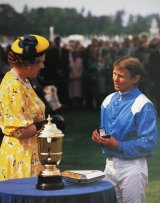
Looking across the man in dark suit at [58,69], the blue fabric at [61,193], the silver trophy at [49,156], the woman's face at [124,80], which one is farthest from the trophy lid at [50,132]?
the man in dark suit at [58,69]

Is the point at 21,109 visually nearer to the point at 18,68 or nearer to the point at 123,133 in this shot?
the point at 18,68

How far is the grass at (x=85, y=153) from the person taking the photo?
8.66 metres

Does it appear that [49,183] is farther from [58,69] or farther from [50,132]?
[58,69]

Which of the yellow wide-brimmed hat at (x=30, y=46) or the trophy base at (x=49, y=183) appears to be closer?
the trophy base at (x=49, y=183)

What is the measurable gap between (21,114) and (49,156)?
0.53 meters

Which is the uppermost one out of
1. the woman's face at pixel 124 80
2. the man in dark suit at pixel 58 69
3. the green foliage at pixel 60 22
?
the green foliage at pixel 60 22

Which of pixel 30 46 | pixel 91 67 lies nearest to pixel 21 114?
pixel 30 46

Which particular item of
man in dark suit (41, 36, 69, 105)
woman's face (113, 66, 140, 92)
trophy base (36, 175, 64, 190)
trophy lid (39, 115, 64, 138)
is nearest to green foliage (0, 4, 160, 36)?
man in dark suit (41, 36, 69, 105)

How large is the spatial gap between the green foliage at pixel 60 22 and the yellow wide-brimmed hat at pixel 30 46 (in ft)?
35.8

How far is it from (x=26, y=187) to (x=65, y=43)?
1203cm

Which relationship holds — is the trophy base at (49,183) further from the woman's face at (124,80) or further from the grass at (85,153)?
the grass at (85,153)

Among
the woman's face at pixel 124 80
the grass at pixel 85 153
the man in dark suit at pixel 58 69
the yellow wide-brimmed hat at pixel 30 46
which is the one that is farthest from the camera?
the man in dark suit at pixel 58 69

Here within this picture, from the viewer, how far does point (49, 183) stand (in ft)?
16.0

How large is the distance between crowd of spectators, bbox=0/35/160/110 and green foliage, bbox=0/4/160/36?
296mm
